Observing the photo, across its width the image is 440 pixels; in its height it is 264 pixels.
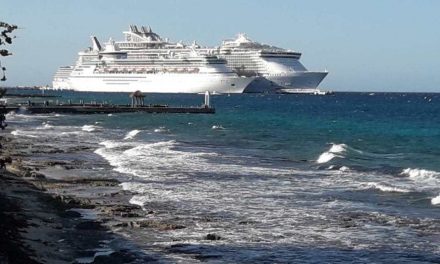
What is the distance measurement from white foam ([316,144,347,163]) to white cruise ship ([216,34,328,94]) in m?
110

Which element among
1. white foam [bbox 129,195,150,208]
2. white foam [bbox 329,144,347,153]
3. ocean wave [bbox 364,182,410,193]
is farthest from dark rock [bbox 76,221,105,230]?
white foam [bbox 329,144,347,153]

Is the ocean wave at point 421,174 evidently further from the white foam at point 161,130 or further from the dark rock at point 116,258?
the white foam at point 161,130

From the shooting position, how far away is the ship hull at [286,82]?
15362 centimetres

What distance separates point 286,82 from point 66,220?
462ft

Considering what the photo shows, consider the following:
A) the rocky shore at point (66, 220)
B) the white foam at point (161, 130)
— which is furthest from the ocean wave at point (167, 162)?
the white foam at point (161, 130)

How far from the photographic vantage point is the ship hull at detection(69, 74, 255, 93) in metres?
146

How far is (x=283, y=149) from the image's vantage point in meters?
43.5

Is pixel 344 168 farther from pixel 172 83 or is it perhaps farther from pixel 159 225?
pixel 172 83

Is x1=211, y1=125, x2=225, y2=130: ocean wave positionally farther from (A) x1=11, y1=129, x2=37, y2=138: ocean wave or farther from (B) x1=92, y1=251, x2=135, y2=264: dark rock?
(B) x1=92, y1=251, x2=135, y2=264: dark rock

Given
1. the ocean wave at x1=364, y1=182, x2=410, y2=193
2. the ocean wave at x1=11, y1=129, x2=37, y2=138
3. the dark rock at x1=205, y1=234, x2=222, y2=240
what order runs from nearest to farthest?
the dark rock at x1=205, y1=234, x2=222, y2=240
the ocean wave at x1=364, y1=182, x2=410, y2=193
the ocean wave at x1=11, y1=129, x2=37, y2=138

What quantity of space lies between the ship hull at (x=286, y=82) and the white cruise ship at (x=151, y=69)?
12.1ft

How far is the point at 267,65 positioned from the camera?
153250mm

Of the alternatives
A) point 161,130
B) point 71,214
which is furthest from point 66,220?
point 161,130

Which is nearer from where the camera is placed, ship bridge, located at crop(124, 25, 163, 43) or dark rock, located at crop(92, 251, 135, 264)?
dark rock, located at crop(92, 251, 135, 264)
